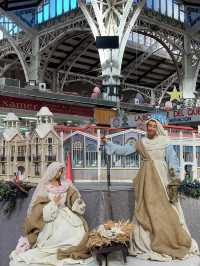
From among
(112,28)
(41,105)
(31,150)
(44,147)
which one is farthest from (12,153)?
(41,105)

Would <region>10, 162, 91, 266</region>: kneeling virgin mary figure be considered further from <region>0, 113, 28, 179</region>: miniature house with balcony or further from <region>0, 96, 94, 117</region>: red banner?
<region>0, 96, 94, 117</region>: red banner

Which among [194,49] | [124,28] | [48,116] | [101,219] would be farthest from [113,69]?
[101,219]

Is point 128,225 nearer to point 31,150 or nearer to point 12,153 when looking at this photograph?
point 31,150

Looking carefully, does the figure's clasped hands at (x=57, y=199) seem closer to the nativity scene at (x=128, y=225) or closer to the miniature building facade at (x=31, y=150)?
the nativity scene at (x=128, y=225)

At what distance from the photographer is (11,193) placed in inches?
310


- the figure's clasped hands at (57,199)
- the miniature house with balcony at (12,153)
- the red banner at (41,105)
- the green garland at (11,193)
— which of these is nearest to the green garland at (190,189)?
the figure's clasped hands at (57,199)

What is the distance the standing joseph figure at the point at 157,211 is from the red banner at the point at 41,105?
2169 cm

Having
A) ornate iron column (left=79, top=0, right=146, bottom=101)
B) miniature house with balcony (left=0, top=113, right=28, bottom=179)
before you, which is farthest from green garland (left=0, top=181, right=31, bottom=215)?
ornate iron column (left=79, top=0, right=146, bottom=101)

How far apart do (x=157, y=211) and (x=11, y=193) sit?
263cm

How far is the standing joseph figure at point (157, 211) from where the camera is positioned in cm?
634

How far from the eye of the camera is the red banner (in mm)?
27625

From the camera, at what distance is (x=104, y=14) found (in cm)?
2553

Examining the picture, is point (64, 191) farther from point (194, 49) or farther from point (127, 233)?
point (194, 49)

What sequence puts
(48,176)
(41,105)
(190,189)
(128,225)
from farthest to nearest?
(41,105) → (190,189) → (48,176) → (128,225)
